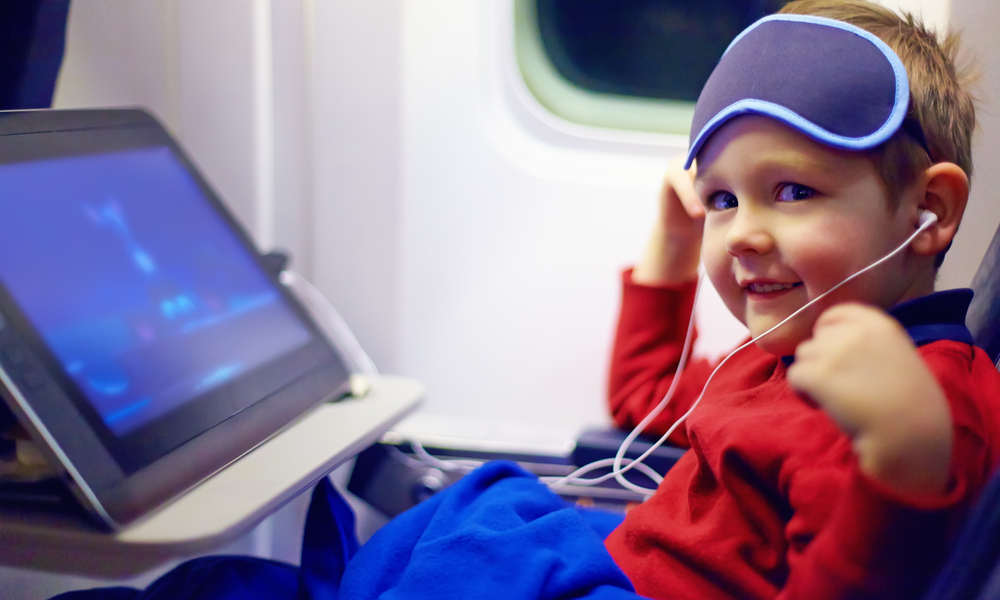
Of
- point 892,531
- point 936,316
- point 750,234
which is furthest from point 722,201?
point 892,531

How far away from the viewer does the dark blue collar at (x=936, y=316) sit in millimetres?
548

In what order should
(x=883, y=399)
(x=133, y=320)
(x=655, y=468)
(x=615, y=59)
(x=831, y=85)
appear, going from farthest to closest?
(x=615, y=59) → (x=655, y=468) → (x=133, y=320) → (x=831, y=85) → (x=883, y=399)

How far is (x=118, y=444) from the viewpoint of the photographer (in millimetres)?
656

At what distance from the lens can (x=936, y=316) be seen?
1.86 ft

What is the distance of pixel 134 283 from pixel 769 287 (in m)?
0.64

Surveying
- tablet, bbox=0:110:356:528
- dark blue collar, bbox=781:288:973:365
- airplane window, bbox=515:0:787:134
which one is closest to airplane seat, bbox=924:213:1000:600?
dark blue collar, bbox=781:288:973:365

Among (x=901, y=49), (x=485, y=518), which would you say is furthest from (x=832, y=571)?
(x=901, y=49)

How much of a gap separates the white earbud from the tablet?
0.65m

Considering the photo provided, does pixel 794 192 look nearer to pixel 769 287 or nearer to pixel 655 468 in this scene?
pixel 769 287

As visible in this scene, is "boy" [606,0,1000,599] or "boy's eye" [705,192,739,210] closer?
"boy" [606,0,1000,599]

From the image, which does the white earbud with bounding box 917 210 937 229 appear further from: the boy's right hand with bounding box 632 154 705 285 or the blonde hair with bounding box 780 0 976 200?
the boy's right hand with bounding box 632 154 705 285

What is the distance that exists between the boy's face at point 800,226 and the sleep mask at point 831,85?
0.01m

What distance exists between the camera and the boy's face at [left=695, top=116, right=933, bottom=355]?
542 millimetres

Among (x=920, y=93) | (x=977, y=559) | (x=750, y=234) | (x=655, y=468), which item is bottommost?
(x=655, y=468)
